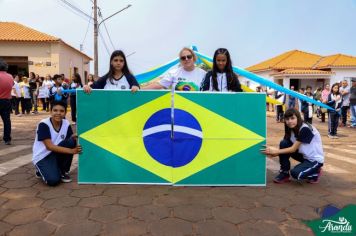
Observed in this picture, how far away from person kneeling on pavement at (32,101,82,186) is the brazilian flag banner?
29 centimetres

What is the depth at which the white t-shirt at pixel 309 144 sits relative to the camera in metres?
4.23

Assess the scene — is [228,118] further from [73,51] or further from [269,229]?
[73,51]

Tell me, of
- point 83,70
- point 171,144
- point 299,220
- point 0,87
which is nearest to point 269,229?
point 299,220

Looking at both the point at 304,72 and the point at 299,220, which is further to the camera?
the point at 304,72

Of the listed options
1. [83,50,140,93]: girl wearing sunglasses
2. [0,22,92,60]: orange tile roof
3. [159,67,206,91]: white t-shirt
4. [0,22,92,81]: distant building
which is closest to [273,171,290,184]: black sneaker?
[159,67,206,91]: white t-shirt

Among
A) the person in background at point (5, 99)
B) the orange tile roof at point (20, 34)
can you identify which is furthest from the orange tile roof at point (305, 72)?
the person in background at point (5, 99)

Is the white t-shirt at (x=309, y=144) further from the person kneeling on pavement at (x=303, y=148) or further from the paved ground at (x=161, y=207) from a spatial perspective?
the paved ground at (x=161, y=207)

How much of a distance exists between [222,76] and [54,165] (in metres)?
2.50

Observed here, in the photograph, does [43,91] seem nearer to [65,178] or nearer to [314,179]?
[65,178]

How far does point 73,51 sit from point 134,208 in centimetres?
2793

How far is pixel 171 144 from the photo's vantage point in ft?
13.6

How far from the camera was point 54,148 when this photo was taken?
13.6 feet

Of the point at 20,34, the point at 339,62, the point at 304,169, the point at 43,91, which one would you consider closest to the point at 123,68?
the point at 304,169

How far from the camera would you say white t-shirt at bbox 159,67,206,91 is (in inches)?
180
